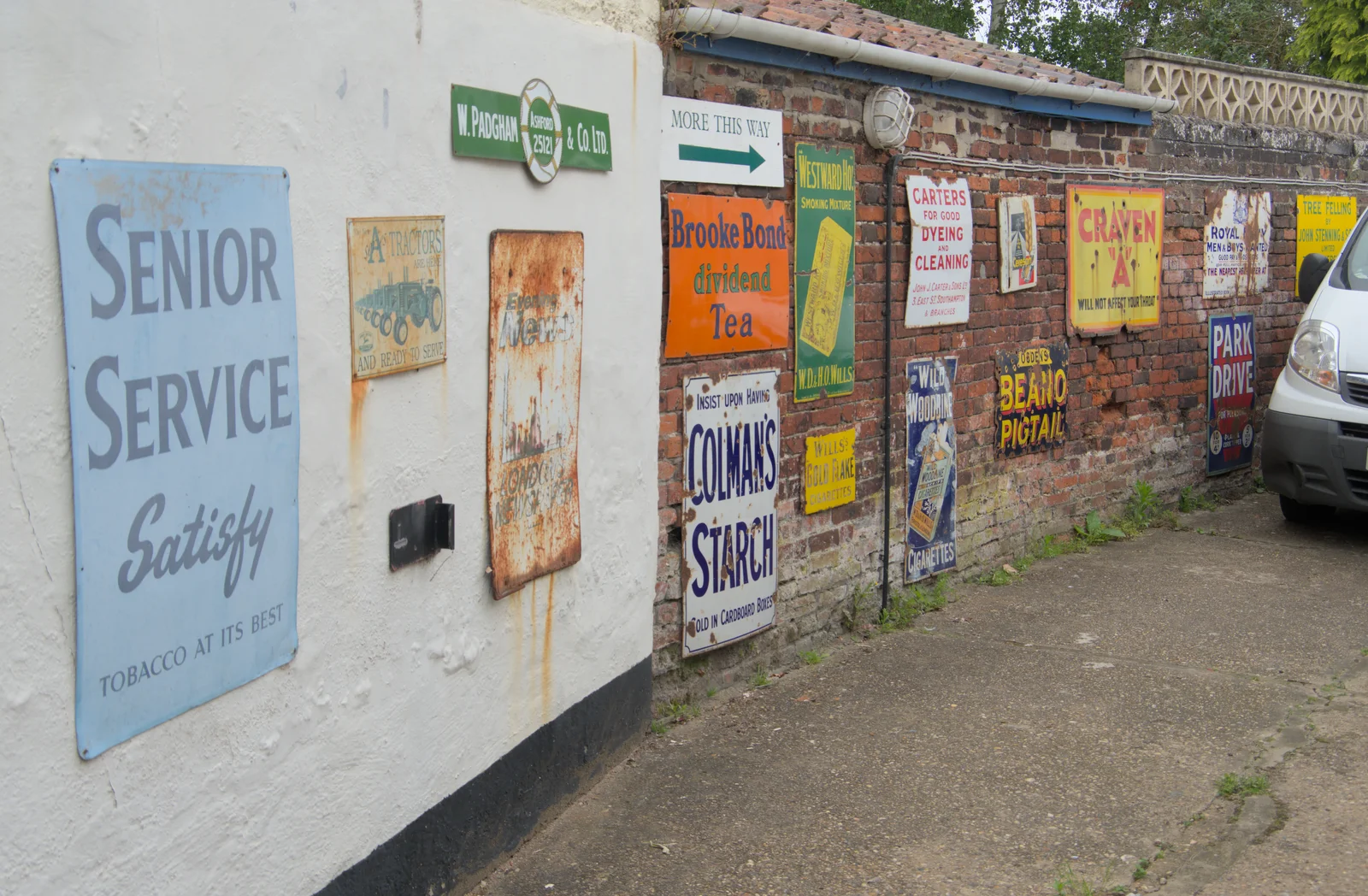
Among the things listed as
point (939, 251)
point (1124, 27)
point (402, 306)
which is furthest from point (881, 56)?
point (1124, 27)

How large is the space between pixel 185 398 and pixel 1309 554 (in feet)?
22.5

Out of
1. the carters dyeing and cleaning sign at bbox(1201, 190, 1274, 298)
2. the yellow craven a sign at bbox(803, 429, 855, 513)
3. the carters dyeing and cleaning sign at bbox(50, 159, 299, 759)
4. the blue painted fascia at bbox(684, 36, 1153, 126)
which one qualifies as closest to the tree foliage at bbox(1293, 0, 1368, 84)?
the carters dyeing and cleaning sign at bbox(1201, 190, 1274, 298)

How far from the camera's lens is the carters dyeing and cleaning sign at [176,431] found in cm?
224

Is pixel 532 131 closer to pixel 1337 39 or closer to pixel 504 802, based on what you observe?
pixel 504 802

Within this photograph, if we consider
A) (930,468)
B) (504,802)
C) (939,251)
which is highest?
(939,251)

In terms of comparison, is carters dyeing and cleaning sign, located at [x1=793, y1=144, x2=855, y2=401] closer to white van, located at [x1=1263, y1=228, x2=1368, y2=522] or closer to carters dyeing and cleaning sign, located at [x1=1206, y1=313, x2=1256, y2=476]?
white van, located at [x1=1263, y1=228, x2=1368, y2=522]

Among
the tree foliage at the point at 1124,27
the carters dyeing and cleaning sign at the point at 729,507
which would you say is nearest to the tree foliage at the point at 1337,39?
the tree foliage at the point at 1124,27

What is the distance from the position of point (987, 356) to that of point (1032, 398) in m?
0.54

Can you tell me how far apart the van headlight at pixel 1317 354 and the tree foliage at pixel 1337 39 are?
9.60 m

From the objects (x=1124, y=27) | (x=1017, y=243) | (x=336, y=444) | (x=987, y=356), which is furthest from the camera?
(x=1124, y=27)

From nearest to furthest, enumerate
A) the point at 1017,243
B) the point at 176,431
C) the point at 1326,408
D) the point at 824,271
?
the point at 176,431, the point at 824,271, the point at 1017,243, the point at 1326,408

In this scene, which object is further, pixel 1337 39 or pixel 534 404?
pixel 1337 39

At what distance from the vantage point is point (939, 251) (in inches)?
255

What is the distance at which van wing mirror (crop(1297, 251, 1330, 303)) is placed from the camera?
8.38 m
